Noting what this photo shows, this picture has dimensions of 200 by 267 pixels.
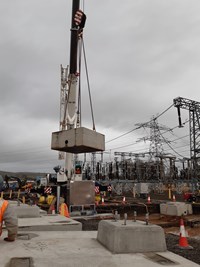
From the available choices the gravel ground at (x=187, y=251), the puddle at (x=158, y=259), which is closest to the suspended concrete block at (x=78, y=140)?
the gravel ground at (x=187, y=251)

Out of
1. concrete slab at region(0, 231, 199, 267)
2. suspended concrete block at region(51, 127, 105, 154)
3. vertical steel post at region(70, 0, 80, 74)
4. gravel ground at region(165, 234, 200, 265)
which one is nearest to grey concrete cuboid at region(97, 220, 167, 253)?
concrete slab at region(0, 231, 199, 267)

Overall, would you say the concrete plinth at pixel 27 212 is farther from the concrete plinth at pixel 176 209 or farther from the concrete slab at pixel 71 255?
the concrete plinth at pixel 176 209

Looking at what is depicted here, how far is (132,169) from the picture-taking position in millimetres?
54938

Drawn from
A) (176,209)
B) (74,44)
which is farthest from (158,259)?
(74,44)

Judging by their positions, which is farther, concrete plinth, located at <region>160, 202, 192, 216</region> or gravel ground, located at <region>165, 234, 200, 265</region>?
concrete plinth, located at <region>160, 202, 192, 216</region>

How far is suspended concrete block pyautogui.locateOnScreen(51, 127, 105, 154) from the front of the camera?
1100cm

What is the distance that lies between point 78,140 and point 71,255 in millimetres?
6718

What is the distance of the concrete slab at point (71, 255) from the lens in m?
4.12

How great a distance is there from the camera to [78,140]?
11.0 meters

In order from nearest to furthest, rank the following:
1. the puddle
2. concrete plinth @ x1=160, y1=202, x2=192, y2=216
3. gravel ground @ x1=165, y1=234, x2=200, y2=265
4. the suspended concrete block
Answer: the puddle < gravel ground @ x1=165, y1=234, x2=200, y2=265 < the suspended concrete block < concrete plinth @ x1=160, y1=202, x2=192, y2=216

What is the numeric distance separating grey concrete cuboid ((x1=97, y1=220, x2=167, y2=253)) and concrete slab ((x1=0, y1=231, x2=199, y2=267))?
12cm

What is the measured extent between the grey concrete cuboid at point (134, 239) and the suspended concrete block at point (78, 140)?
6.12m

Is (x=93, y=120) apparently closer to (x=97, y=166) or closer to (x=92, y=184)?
(x=92, y=184)

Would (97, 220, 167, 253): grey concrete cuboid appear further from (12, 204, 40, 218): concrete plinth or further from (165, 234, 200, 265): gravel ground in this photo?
(12, 204, 40, 218): concrete plinth
